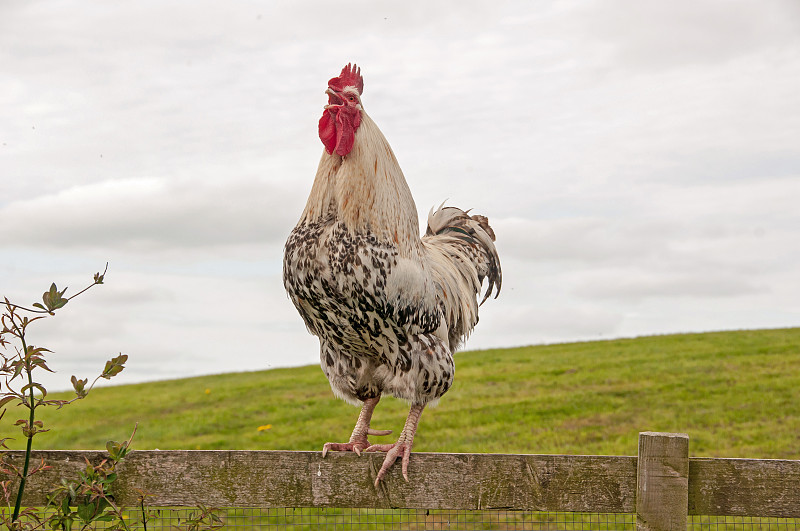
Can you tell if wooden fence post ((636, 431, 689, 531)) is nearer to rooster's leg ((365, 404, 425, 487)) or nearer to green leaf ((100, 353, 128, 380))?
rooster's leg ((365, 404, 425, 487))

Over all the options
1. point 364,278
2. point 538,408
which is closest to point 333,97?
point 364,278

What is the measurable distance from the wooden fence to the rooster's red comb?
2.09 metres

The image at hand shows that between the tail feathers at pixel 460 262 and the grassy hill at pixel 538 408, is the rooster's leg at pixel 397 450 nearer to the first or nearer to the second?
the tail feathers at pixel 460 262

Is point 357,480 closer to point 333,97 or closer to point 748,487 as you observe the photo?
point 748,487

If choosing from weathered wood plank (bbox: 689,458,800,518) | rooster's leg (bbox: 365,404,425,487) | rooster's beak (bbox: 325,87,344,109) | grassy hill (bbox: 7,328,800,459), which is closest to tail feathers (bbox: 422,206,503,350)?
rooster's leg (bbox: 365,404,425,487)

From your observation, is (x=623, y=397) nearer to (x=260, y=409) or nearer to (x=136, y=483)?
(x=260, y=409)

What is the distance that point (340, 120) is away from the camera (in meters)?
4.16

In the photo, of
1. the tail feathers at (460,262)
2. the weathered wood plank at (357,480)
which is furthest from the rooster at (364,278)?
the tail feathers at (460,262)

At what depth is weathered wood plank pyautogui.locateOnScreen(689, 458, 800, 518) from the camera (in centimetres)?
358

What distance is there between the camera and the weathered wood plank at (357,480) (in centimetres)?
364

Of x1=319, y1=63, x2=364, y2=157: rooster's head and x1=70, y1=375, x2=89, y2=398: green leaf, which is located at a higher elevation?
x1=319, y1=63, x2=364, y2=157: rooster's head

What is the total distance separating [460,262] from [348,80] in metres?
1.66

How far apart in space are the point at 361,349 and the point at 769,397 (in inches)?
470

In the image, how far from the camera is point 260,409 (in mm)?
15672
